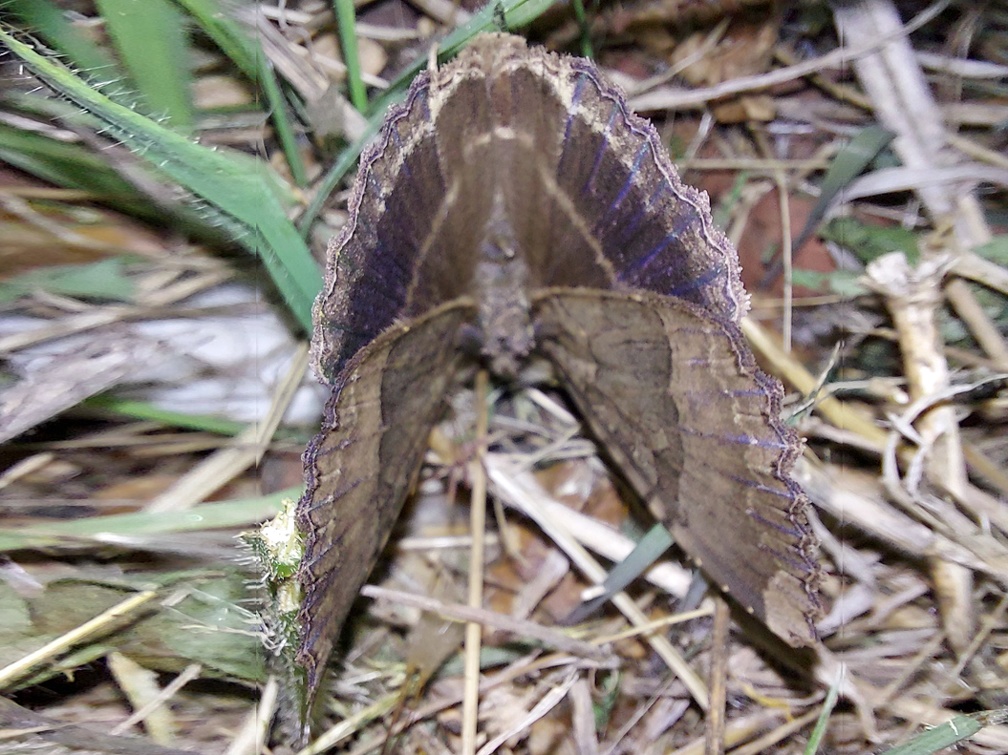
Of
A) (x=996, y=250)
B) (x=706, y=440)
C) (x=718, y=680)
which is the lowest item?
(x=718, y=680)

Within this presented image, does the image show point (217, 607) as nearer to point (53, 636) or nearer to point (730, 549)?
point (53, 636)

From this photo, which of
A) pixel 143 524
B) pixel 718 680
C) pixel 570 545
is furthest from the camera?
pixel 570 545

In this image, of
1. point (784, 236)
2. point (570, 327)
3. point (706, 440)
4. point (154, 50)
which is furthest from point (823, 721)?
point (154, 50)

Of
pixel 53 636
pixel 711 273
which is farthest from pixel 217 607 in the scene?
pixel 711 273

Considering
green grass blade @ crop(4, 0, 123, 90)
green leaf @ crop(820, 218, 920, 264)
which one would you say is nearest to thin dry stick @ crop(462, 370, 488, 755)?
green leaf @ crop(820, 218, 920, 264)

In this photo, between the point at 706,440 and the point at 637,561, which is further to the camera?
the point at 637,561

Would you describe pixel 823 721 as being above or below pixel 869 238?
below

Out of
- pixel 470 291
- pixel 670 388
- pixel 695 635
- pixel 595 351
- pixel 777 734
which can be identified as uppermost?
pixel 470 291

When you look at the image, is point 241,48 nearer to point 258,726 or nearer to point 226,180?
point 226,180
